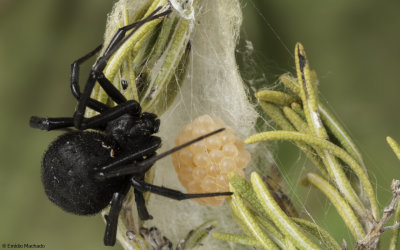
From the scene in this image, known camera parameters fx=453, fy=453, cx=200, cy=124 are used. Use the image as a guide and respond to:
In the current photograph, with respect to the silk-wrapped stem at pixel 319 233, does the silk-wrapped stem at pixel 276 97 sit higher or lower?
higher

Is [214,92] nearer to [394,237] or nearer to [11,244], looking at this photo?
[394,237]

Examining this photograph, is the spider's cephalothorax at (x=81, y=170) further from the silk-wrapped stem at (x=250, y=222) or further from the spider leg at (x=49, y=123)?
the silk-wrapped stem at (x=250, y=222)

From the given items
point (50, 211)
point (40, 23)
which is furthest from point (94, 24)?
point (50, 211)

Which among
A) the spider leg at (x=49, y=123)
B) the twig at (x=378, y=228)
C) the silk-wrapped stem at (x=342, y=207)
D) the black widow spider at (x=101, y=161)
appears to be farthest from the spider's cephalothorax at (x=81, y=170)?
the twig at (x=378, y=228)

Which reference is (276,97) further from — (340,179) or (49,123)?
(49,123)

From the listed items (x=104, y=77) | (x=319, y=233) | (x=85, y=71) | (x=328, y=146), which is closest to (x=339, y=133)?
(x=328, y=146)
